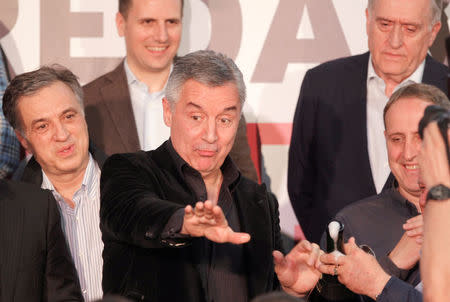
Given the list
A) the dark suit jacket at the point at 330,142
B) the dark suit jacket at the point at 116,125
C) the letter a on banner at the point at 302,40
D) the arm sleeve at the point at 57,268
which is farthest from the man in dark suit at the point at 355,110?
the arm sleeve at the point at 57,268

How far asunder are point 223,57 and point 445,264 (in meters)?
1.32

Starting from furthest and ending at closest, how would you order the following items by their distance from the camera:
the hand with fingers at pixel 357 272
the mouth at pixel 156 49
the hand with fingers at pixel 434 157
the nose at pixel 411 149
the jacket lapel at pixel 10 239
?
1. the mouth at pixel 156 49
2. the nose at pixel 411 149
3. the jacket lapel at pixel 10 239
4. the hand with fingers at pixel 357 272
5. the hand with fingers at pixel 434 157

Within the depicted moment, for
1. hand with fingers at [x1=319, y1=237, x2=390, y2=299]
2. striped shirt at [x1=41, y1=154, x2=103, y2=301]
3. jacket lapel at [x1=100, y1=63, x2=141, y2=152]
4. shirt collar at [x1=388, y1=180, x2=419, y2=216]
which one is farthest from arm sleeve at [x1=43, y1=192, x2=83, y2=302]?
shirt collar at [x1=388, y1=180, x2=419, y2=216]

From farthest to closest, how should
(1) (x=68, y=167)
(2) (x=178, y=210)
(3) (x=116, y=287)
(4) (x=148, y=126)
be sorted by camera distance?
1. (4) (x=148, y=126)
2. (1) (x=68, y=167)
3. (3) (x=116, y=287)
4. (2) (x=178, y=210)

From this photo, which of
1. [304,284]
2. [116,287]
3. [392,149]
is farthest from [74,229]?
[392,149]

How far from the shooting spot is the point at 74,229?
3.67 meters

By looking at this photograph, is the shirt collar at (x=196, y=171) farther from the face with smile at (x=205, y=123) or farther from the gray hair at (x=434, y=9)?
the gray hair at (x=434, y=9)

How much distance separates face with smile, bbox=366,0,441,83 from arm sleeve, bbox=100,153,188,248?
1.90m

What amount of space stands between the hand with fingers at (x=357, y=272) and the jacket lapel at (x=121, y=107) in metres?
1.88

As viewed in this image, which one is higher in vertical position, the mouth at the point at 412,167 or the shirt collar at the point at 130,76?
the shirt collar at the point at 130,76

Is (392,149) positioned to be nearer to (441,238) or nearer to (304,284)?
(304,284)

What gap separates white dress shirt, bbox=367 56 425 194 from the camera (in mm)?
4332

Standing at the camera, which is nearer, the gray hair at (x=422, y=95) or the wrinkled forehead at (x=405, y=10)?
the gray hair at (x=422, y=95)

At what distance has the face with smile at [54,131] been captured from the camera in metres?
3.75
